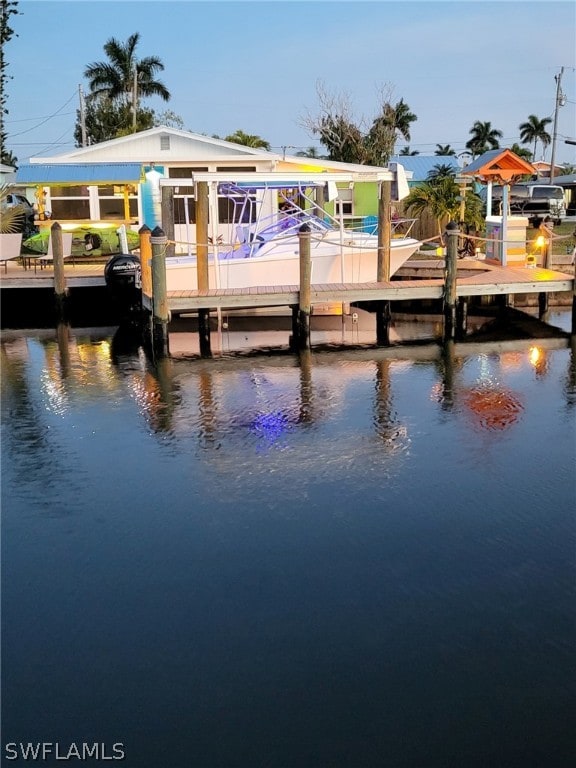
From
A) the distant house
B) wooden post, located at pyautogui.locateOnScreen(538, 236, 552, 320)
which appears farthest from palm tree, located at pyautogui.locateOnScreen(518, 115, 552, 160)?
wooden post, located at pyautogui.locateOnScreen(538, 236, 552, 320)

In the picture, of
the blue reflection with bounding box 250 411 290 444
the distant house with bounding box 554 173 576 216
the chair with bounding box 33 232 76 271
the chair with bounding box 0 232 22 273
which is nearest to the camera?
the blue reflection with bounding box 250 411 290 444

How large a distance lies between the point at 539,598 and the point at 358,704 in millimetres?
1891

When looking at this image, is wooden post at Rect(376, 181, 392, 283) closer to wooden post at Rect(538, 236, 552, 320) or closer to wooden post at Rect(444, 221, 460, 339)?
wooden post at Rect(444, 221, 460, 339)

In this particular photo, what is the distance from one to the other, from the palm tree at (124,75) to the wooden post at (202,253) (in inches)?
1675

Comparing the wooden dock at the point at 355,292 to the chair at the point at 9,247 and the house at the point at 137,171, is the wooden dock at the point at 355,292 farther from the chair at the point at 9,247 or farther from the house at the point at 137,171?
the house at the point at 137,171

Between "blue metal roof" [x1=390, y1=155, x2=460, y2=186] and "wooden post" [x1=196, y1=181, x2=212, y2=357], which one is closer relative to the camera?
"wooden post" [x1=196, y1=181, x2=212, y2=357]

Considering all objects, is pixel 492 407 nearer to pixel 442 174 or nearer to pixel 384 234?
pixel 384 234

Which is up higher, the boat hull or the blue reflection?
the boat hull

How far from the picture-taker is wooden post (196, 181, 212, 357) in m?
16.4

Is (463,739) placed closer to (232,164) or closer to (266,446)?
(266,446)

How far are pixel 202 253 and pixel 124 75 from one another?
4456cm

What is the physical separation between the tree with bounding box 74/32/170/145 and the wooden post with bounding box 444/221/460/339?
42.9m

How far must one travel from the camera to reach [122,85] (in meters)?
57.1

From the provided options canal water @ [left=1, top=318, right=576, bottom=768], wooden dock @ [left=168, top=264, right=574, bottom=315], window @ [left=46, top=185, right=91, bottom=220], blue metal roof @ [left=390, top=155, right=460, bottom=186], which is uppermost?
blue metal roof @ [left=390, top=155, right=460, bottom=186]
